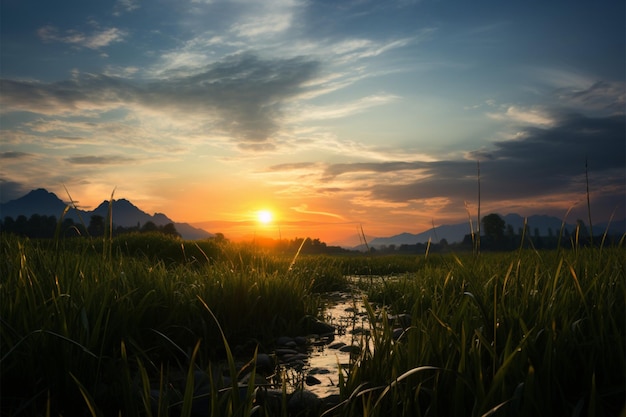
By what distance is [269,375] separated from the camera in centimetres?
404

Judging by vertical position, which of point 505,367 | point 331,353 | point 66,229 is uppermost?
point 66,229

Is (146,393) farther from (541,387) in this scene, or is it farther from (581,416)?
(581,416)

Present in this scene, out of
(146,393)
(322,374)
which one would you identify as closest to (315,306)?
(322,374)

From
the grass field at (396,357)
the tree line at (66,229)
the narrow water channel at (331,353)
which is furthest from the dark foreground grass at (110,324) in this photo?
the narrow water channel at (331,353)

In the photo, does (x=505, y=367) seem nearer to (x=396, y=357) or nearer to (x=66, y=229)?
(x=396, y=357)

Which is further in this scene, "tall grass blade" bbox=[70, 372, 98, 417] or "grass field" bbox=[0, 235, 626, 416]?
"grass field" bbox=[0, 235, 626, 416]

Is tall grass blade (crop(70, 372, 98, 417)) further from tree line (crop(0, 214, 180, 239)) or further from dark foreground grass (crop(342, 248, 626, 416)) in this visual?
tree line (crop(0, 214, 180, 239))

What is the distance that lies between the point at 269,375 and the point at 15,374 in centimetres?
181

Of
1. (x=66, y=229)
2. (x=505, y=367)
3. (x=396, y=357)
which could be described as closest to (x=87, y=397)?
(x=396, y=357)

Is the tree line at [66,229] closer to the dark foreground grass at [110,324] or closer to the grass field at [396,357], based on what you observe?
the dark foreground grass at [110,324]

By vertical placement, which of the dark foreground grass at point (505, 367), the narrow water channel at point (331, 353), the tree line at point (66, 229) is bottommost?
the narrow water channel at point (331, 353)

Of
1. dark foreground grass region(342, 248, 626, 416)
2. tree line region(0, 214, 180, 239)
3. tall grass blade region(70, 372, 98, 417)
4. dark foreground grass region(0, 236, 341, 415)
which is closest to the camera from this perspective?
tall grass blade region(70, 372, 98, 417)

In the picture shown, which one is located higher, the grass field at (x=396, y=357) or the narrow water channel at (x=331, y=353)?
the grass field at (x=396, y=357)

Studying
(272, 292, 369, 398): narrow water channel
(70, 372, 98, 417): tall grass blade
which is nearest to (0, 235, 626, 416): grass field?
(70, 372, 98, 417): tall grass blade
